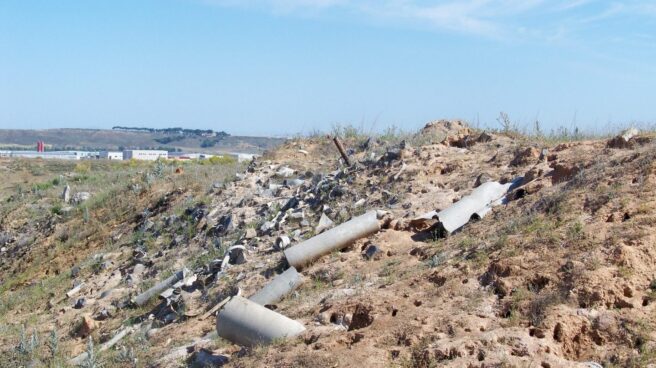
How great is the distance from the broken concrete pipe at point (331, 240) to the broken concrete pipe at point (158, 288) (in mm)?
1992

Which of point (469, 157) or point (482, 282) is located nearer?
point (482, 282)

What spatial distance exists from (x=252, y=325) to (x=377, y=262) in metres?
2.01

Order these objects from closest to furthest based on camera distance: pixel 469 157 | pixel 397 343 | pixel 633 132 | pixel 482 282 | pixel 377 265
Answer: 1. pixel 397 343
2. pixel 482 282
3. pixel 377 265
4. pixel 633 132
5. pixel 469 157

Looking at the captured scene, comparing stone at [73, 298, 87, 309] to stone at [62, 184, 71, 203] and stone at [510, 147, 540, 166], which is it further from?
stone at [62, 184, 71, 203]

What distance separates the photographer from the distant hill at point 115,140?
80.2 m

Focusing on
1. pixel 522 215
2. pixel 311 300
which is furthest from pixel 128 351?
pixel 522 215

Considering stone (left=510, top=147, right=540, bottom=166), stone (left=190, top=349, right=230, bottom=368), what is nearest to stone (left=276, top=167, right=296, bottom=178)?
stone (left=510, top=147, right=540, bottom=166)

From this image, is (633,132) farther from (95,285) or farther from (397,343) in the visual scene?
(95,285)

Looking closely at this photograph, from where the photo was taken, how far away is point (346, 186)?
11.2m

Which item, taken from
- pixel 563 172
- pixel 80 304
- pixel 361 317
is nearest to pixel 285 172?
pixel 80 304

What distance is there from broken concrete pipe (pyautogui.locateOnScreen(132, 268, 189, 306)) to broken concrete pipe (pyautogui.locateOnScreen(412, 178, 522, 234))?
10.9ft

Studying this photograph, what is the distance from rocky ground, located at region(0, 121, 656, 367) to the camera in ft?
18.3

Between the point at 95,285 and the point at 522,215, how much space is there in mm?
6845

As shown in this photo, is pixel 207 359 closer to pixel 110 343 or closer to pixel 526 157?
pixel 110 343
